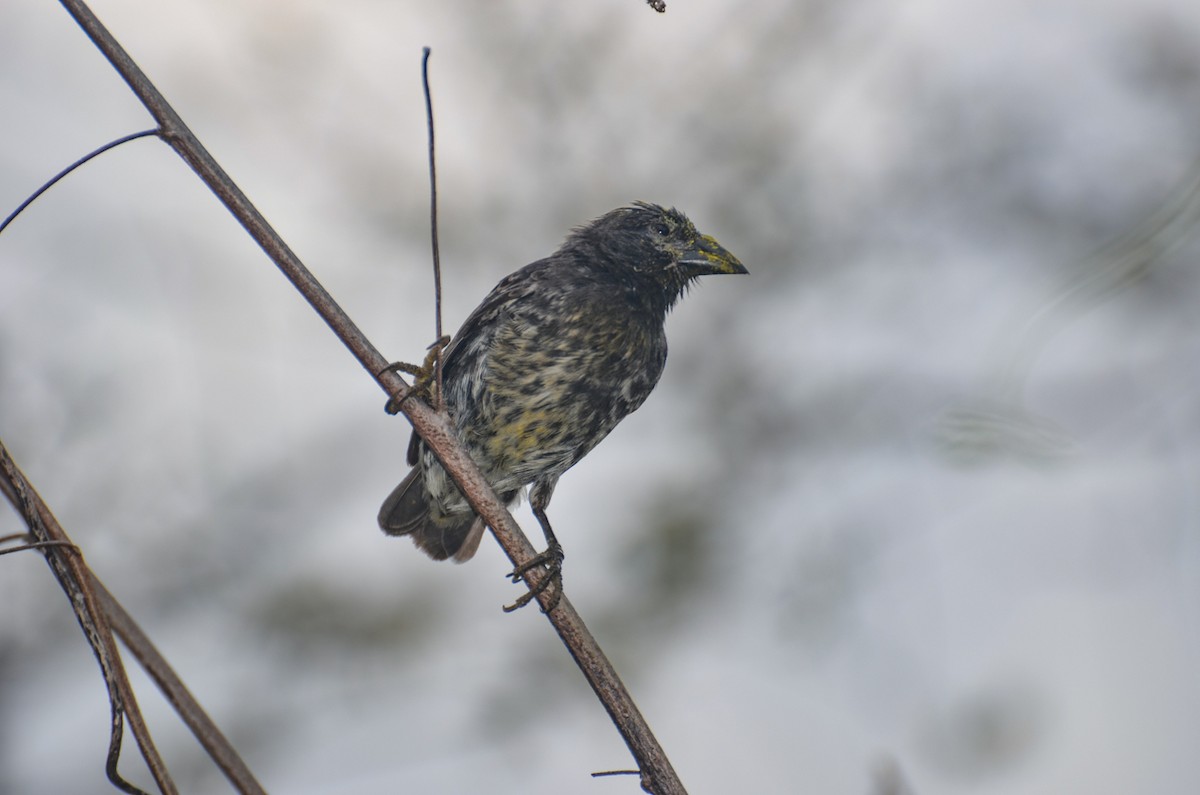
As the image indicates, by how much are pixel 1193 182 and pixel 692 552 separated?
5.59m

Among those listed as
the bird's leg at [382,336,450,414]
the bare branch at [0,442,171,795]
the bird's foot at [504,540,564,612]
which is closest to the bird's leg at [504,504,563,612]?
the bird's foot at [504,540,564,612]

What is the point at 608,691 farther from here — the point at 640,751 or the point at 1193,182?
the point at 1193,182

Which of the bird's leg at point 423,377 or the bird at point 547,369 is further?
the bird at point 547,369

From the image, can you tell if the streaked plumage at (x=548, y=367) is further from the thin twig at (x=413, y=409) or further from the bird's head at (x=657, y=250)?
the thin twig at (x=413, y=409)

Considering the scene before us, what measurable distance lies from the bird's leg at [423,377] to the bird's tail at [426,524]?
5.33ft

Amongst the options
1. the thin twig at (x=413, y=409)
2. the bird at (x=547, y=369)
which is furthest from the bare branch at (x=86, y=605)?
the bird at (x=547, y=369)

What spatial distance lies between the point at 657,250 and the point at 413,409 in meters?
2.04

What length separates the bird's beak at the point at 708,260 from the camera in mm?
4004

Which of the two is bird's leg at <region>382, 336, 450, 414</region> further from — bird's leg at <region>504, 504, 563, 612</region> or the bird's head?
the bird's head

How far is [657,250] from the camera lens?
4.14m

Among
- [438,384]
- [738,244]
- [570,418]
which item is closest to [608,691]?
[438,384]

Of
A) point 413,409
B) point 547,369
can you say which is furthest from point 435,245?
point 547,369

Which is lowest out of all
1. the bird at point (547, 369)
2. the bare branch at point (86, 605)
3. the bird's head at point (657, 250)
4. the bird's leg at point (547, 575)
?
the bare branch at point (86, 605)

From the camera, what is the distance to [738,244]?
7.35 metres
